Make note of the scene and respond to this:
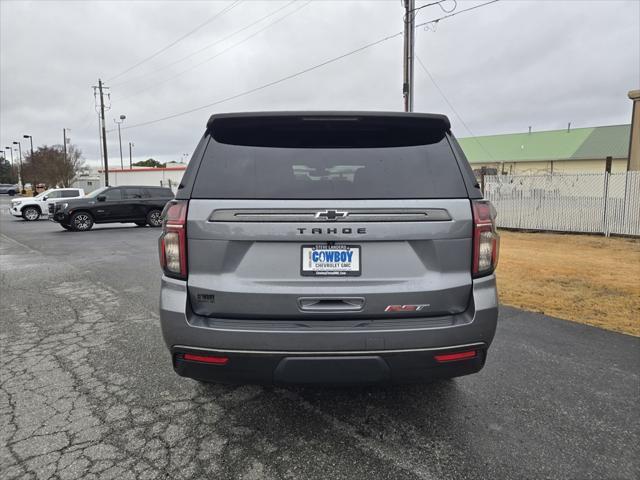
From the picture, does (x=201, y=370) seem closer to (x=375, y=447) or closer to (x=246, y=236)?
(x=246, y=236)

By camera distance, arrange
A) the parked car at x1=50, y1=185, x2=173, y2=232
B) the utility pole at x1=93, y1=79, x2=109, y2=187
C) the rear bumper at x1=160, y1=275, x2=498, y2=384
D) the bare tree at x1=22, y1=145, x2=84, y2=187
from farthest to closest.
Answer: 1. the bare tree at x1=22, y1=145, x2=84, y2=187
2. the utility pole at x1=93, y1=79, x2=109, y2=187
3. the parked car at x1=50, y1=185, x2=173, y2=232
4. the rear bumper at x1=160, y1=275, x2=498, y2=384

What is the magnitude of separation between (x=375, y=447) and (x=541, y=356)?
226cm

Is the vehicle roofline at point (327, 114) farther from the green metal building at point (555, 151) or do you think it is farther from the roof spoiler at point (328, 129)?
the green metal building at point (555, 151)

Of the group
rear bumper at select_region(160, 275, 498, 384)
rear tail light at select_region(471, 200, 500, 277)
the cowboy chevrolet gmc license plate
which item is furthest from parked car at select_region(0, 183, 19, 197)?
rear tail light at select_region(471, 200, 500, 277)

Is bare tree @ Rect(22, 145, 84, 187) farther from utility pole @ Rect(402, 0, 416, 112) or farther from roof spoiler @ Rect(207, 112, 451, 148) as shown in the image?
roof spoiler @ Rect(207, 112, 451, 148)

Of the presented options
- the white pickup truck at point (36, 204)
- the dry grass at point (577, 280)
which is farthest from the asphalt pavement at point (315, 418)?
the white pickup truck at point (36, 204)

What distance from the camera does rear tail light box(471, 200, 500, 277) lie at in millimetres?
2459

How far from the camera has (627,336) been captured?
4.62 meters

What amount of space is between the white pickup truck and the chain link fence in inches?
816

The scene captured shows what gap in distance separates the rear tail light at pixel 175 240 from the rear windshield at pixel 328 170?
14 centimetres

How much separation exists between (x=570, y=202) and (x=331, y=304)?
46.2 feet

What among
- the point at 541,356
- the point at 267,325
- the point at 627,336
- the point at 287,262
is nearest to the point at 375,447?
the point at 267,325

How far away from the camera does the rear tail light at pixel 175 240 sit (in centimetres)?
241

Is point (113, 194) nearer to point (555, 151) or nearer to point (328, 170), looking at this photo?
point (328, 170)
